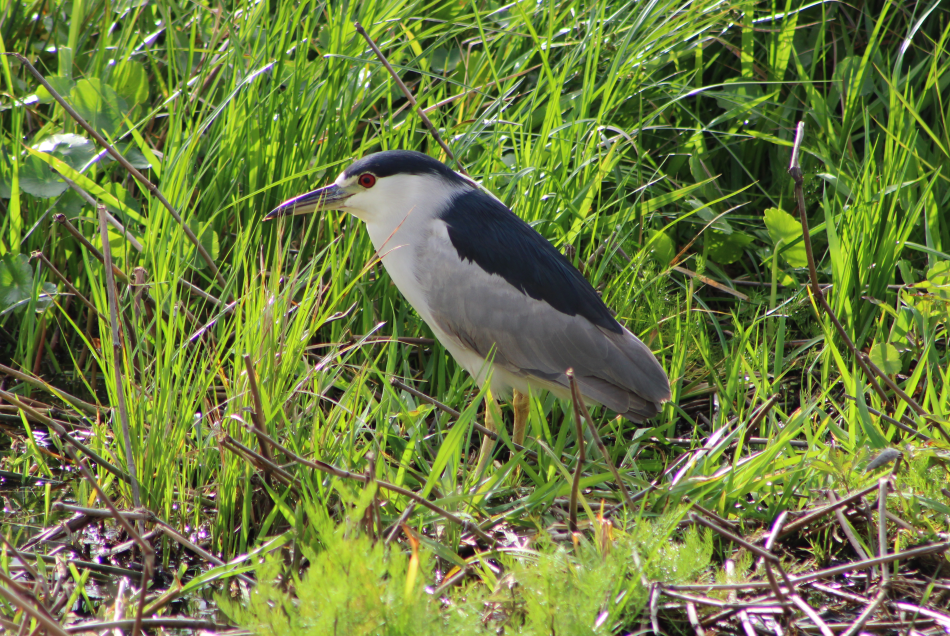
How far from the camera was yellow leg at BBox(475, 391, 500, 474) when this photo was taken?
2.70m

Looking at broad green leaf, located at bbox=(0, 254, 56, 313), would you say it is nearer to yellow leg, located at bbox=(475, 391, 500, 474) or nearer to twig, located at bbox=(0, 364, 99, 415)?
twig, located at bbox=(0, 364, 99, 415)

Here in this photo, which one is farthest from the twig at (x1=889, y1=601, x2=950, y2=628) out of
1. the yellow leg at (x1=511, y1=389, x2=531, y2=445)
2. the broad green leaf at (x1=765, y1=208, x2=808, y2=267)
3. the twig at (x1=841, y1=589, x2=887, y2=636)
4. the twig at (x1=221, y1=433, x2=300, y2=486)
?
the broad green leaf at (x1=765, y1=208, x2=808, y2=267)

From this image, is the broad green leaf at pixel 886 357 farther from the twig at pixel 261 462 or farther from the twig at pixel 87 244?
the twig at pixel 87 244

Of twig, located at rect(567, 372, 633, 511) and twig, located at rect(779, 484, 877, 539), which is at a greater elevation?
twig, located at rect(567, 372, 633, 511)

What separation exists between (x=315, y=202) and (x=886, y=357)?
6.18ft

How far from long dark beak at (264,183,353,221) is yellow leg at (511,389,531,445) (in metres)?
0.89

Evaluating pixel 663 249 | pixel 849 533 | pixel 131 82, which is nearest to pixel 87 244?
pixel 131 82

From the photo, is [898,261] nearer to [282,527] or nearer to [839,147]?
[839,147]

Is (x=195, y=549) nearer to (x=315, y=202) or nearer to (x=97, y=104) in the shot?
(x=315, y=202)

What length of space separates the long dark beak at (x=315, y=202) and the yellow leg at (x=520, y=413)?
2.93 ft

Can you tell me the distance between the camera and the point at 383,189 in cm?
293

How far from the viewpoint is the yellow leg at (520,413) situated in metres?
3.11

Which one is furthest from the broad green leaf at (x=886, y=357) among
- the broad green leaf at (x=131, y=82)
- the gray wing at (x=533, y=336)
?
the broad green leaf at (x=131, y=82)

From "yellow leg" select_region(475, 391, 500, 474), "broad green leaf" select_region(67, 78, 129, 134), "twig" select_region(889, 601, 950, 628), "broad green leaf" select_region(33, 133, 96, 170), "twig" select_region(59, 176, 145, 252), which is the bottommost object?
"yellow leg" select_region(475, 391, 500, 474)
